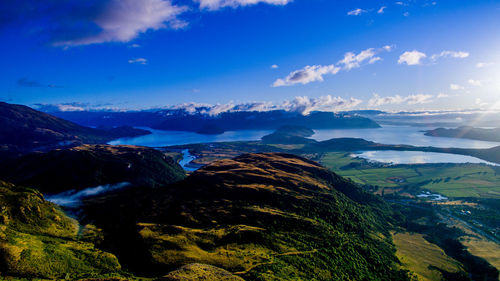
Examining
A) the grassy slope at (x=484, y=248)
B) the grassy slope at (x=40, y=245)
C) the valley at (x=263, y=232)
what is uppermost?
the grassy slope at (x=40, y=245)

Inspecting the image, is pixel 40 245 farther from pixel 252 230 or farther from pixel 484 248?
pixel 484 248

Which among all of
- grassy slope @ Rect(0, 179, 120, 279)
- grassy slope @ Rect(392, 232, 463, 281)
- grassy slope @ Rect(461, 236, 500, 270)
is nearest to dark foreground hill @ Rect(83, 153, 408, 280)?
grassy slope @ Rect(392, 232, 463, 281)

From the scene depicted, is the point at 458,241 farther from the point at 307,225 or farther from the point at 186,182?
the point at 186,182

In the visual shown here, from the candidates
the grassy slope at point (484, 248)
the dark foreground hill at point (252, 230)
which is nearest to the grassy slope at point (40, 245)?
the dark foreground hill at point (252, 230)

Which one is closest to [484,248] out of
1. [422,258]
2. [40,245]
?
[422,258]

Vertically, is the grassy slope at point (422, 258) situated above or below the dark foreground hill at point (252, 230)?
below

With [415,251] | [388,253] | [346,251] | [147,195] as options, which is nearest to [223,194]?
[147,195]

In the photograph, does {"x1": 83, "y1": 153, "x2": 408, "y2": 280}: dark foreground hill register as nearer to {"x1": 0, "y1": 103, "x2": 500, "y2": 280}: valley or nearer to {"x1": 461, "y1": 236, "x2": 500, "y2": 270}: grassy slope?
{"x1": 0, "y1": 103, "x2": 500, "y2": 280}: valley

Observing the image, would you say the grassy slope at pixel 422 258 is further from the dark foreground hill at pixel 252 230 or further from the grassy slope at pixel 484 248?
the grassy slope at pixel 484 248
